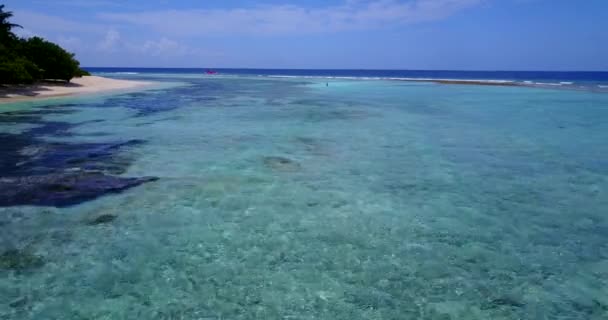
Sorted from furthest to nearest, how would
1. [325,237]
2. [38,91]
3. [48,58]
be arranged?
[48,58] < [38,91] < [325,237]

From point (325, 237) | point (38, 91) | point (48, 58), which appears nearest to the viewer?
point (325, 237)

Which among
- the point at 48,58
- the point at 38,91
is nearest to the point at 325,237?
the point at 38,91

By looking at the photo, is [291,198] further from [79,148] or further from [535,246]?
[79,148]

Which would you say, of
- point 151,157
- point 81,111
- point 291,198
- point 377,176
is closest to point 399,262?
point 291,198

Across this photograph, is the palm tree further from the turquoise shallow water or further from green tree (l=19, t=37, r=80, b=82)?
the turquoise shallow water

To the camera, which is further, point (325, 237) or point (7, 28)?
point (7, 28)

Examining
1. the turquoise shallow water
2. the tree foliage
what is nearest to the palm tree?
the tree foliage

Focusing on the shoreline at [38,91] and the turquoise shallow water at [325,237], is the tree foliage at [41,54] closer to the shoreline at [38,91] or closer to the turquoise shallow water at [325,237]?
the shoreline at [38,91]

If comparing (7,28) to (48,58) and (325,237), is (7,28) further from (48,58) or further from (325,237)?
(325,237)

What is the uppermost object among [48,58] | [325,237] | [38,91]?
[48,58]

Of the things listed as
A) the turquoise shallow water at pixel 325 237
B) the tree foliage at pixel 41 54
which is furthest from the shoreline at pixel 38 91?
the turquoise shallow water at pixel 325 237
